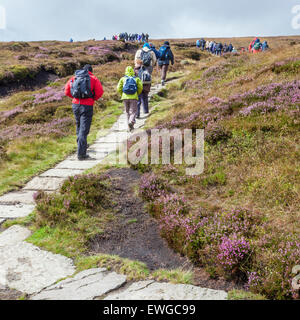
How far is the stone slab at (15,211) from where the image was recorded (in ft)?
21.8

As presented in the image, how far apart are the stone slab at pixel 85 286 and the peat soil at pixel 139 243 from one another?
643 millimetres

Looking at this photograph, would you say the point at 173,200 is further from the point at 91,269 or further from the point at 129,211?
the point at 91,269

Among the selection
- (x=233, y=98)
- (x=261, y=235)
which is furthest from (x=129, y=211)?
(x=233, y=98)

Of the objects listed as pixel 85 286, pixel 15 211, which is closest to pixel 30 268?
pixel 85 286

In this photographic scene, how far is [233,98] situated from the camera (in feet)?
35.2

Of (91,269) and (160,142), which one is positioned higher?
(160,142)

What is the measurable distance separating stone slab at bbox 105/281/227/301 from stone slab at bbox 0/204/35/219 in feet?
11.8

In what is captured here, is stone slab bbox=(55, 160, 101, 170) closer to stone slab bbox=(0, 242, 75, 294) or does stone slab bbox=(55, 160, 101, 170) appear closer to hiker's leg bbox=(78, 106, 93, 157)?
hiker's leg bbox=(78, 106, 93, 157)

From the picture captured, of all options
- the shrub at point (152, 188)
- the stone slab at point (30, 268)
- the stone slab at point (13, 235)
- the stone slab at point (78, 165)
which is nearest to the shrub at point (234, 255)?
the stone slab at point (30, 268)

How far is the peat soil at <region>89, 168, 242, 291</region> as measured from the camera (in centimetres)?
455

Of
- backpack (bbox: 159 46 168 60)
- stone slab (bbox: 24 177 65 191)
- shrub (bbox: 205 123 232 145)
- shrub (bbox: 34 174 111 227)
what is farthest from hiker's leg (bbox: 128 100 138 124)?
backpack (bbox: 159 46 168 60)

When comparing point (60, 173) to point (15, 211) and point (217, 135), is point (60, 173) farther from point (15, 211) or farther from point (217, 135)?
point (217, 135)
